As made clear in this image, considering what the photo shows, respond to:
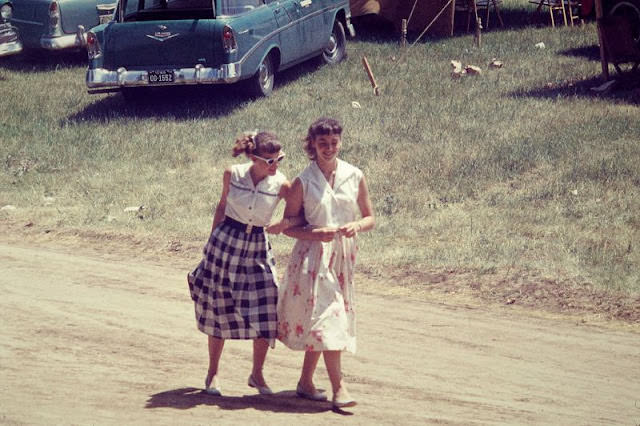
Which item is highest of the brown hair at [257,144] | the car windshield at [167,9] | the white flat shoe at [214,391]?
the brown hair at [257,144]

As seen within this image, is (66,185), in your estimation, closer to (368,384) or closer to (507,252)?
(507,252)

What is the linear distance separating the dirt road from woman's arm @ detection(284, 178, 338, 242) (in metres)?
1.00

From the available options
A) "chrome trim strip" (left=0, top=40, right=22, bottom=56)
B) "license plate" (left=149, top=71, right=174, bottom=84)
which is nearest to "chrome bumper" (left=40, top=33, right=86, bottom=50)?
"chrome trim strip" (left=0, top=40, right=22, bottom=56)

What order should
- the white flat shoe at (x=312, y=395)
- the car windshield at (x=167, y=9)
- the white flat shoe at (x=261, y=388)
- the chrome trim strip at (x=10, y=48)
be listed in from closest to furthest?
the white flat shoe at (x=312, y=395), the white flat shoe at (x=261, y=388), the car windshield at (x=167, y=9), the chrome trim strip at (x=10, y=48)

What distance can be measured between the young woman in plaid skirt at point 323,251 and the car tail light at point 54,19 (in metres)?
12.1

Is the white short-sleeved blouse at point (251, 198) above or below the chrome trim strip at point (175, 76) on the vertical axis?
above

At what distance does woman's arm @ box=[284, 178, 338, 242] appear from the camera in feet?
19.1

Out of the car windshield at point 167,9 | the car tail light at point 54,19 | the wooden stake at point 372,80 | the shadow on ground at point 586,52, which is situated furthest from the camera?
the car tail light at point 54,19

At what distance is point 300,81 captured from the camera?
15625 mm

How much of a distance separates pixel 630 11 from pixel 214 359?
1222 centimetres

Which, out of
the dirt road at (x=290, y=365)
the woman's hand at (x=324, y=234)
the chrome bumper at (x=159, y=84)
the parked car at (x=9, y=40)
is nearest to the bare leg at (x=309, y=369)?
the dirt road at (x=290, y=365)

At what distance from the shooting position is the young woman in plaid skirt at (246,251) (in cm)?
604

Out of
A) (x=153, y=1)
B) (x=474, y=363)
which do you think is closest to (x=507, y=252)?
(x=474, y=363)

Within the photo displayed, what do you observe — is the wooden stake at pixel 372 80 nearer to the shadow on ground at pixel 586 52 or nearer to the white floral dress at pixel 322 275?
the shadow on ground at pixel 586 52
